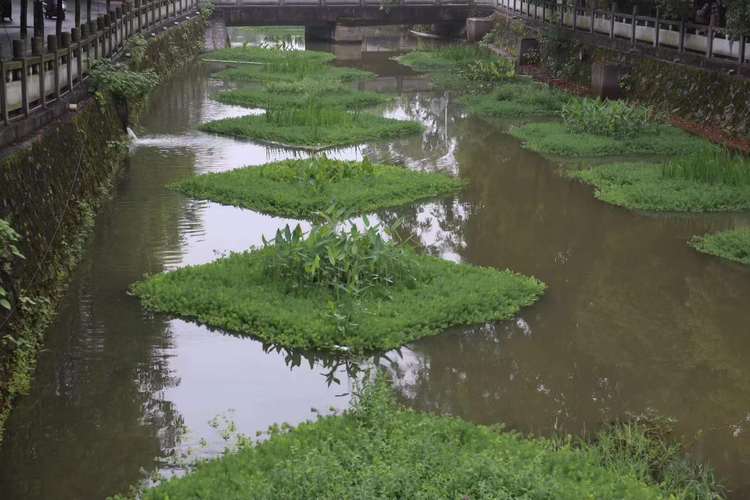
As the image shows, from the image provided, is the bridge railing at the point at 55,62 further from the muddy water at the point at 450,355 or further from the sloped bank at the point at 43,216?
the muddy water at the point at 450,355

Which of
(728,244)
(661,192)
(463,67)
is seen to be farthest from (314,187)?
(463,67)

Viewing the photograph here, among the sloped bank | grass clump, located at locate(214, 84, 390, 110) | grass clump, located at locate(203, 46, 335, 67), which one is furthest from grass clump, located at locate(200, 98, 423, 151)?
grass clump, located at locate(203, 46, 335, 67)

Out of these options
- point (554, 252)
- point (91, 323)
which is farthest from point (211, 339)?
point (554, 252)

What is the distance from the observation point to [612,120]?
76.9 feet

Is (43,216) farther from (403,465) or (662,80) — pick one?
(662,80)

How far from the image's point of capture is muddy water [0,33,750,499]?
9.05 m

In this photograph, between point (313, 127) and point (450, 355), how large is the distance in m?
14.0

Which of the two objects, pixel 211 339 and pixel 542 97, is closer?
pixel 211 339

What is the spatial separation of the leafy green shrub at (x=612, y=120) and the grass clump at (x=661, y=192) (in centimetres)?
378

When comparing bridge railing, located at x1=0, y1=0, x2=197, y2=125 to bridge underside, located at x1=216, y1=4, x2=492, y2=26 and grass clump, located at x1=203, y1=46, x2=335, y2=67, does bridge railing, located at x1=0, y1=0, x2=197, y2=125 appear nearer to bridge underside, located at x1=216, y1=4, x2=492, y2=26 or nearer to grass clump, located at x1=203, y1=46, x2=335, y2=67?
grass clump, located at x1=203, y1=46, x2=335, y2=67

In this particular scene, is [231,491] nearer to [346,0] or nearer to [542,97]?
[542,97]

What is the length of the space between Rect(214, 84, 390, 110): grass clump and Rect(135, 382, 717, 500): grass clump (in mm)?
19501

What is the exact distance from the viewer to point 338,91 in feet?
105

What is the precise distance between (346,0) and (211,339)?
4146 cm
